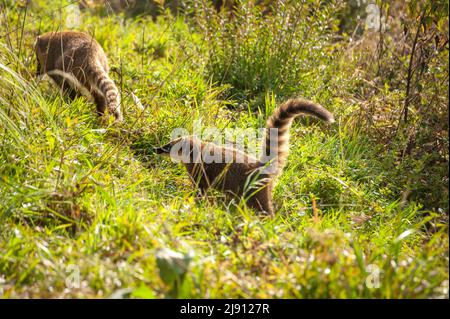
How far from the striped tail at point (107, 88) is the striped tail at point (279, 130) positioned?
1339mm

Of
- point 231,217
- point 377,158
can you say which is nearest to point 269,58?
point 377,158

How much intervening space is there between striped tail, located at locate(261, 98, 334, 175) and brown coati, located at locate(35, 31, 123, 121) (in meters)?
1.34

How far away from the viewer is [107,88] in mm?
5145

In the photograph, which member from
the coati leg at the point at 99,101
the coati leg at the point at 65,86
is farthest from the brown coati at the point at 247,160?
the coati leg at the point at 65,86

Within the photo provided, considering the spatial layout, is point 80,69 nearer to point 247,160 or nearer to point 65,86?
point 65,86

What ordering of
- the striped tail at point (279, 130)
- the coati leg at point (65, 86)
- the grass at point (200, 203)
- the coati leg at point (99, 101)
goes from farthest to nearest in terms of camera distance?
the coati leg at point (65, 86), the coati leg at point (99, 101), the striped tail at point (279, 130), the grass at point (200, 203)

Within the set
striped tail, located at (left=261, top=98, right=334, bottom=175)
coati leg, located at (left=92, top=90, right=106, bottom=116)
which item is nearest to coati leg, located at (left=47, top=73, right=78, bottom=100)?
coati leg, located at (left=92, top=90, right=106, bottom=116)

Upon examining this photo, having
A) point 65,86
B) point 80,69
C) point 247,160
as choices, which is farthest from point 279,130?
point 65,86

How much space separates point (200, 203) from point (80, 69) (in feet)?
6.69

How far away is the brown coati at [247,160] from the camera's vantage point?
4.02 m

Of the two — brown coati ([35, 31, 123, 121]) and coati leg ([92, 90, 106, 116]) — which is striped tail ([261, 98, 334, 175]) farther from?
coati leg ([92, 90, 106, 116])

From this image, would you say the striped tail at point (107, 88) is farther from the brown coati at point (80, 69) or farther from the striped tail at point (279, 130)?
the striped tail at point (279, 130)

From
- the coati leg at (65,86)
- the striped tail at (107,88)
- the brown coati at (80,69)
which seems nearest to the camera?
the striped tail at (107,88)

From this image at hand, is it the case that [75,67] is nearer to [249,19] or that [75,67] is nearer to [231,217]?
[249,19]
